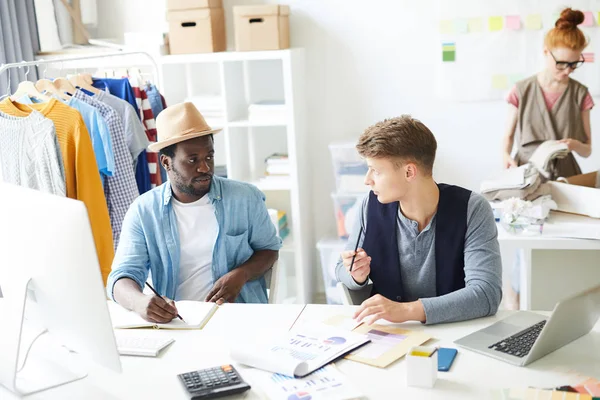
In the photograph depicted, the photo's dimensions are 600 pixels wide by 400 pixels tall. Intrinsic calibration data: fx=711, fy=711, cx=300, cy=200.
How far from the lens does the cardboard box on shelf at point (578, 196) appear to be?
306 centimetres

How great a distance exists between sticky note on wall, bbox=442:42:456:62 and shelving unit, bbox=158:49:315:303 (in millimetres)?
806

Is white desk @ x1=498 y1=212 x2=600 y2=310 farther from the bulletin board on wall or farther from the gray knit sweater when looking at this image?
the gray knit sweater

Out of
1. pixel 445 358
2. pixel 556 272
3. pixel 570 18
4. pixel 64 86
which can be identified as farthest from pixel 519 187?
pixel 64 86

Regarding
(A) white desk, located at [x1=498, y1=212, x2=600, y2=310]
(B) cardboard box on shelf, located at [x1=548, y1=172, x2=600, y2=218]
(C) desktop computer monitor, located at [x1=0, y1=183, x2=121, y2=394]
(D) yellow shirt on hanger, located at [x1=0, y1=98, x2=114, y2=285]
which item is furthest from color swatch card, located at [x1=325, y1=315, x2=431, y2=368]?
(B) cardboard box on shelf, located at [x1=548, y1=172, x2=600, y2=218]

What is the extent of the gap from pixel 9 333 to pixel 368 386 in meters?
0.86

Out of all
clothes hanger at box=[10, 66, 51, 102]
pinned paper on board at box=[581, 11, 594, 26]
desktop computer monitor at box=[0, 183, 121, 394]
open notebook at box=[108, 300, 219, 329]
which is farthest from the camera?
pinned paper on board at box=[581, 11, 594, 26]

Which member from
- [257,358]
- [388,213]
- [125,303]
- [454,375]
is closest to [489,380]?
[454,375]

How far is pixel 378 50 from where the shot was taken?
409 centimetres

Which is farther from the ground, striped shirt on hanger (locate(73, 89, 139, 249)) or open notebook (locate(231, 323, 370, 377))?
striped shirt on hanger (locate(73, 89, 139, 249))

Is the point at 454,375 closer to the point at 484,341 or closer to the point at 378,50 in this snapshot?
the point at 484,341

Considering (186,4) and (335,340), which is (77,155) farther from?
(335,340)

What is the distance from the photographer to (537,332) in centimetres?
187

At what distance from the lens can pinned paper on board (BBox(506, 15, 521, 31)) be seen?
12.6 ft

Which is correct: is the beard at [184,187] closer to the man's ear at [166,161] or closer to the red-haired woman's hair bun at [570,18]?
the man's ear at [166,161]
